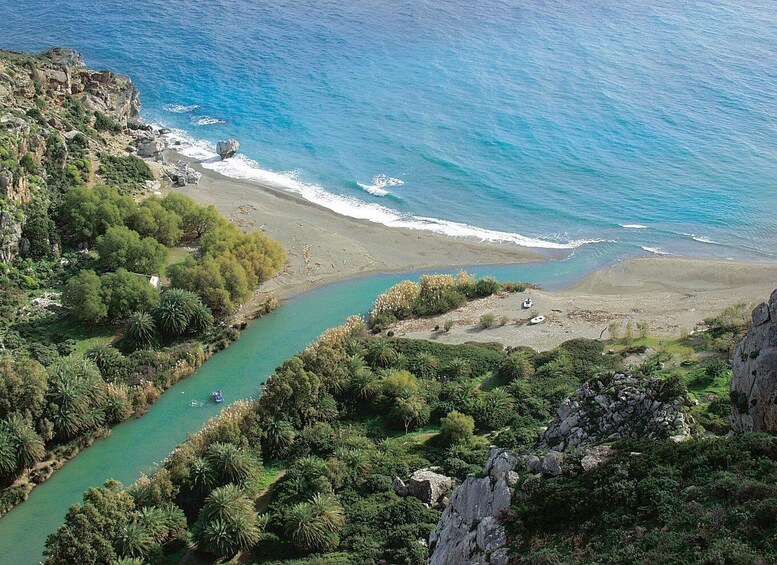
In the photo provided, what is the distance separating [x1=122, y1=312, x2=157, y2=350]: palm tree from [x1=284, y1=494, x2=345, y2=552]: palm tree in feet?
80.9

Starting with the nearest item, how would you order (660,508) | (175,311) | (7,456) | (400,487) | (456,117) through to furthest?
(660,508) < (400,487) < (7,456) < (175,311) < (456,117)

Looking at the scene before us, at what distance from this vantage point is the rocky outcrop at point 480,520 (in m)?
31.7

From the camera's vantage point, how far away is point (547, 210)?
97250 mm

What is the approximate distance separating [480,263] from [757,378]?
52.3m

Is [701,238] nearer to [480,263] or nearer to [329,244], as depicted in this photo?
[480,263]

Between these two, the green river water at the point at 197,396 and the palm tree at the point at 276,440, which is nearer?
the green river water at the point at 197,396

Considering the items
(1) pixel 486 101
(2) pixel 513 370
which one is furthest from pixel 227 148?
(2) pixel 513 370

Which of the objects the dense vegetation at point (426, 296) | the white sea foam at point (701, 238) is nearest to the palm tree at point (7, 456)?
the dense vegetation at point (426, 296)

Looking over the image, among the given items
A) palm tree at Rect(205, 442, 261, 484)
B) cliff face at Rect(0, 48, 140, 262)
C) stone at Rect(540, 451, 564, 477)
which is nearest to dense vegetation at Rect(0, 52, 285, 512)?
cliff face at Rect(0, 48, 140, 262)

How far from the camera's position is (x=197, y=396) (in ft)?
202

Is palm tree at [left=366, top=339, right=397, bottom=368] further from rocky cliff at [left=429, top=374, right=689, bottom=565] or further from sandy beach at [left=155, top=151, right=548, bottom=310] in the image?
rocky cliff at [left=429, top=374, right=689, bottom=565]

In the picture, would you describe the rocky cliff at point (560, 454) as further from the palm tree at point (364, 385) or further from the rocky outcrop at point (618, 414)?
the palm tree at point (364, 385)

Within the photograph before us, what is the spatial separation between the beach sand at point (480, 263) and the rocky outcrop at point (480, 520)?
33945 millimetres

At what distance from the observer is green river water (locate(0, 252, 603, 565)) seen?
50.1 meters
